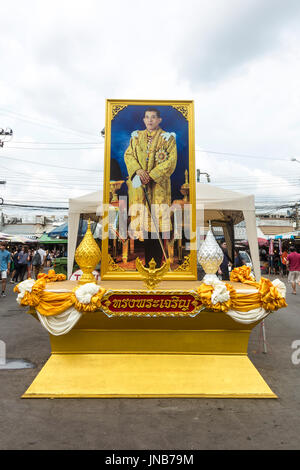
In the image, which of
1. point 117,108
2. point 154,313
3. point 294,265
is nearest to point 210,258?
point 154,313

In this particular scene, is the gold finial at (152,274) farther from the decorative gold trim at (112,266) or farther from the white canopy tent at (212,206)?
the white canopy tent at (212,206)

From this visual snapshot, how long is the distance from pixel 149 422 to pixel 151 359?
2.81ft

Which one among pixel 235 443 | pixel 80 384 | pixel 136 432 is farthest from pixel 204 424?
pixel 80 384

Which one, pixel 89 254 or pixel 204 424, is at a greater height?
pixel 89 254

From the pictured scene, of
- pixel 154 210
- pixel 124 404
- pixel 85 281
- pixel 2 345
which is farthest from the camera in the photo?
pixel 2 345

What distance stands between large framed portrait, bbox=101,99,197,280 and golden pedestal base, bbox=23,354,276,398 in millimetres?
1186

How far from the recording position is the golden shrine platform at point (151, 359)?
11.1 ft

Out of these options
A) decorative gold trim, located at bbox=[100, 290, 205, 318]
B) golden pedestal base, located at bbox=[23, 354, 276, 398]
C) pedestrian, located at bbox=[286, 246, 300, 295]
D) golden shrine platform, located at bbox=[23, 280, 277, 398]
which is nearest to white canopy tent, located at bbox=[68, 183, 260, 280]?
golden shrine platform, located at bbox=[23, 280, 277, 398]

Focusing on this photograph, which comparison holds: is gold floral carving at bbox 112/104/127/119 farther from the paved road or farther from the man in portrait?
the paved road

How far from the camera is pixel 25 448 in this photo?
2.41m

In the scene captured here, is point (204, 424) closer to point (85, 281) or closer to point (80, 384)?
point (80, 384)

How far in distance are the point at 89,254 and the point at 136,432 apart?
6.29 ft

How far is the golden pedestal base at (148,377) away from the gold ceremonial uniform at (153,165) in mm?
1796

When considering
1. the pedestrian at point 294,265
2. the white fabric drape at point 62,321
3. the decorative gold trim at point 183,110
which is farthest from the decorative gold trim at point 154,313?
the pedestrian at point 294,265
